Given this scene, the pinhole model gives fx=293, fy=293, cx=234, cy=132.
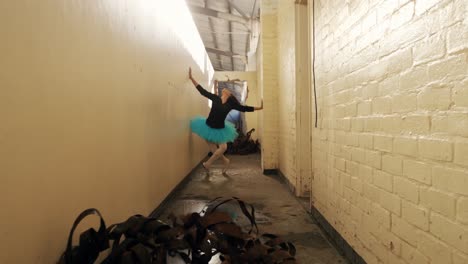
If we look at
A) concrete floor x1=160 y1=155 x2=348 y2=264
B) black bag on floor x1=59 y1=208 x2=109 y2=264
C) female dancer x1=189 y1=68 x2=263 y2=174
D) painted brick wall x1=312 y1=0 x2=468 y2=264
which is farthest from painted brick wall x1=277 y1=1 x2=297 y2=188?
black bag on floor x1=59 y1=208 x2=109 y2=264

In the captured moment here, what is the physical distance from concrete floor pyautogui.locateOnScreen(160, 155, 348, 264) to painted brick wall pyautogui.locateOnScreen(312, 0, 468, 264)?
0.97 ft

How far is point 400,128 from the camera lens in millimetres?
1394

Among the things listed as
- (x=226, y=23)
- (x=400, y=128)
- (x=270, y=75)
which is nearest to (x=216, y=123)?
(x=270, y=75)

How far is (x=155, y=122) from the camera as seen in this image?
2975 mm

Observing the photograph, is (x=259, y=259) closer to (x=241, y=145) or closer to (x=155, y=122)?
(x=155, y=122)

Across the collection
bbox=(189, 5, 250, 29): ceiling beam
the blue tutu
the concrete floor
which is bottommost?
the concrete floor

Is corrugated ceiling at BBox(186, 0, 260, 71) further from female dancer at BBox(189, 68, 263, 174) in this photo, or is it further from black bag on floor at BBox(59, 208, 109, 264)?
black bag on floor at BBox(59, 208, 109, 264)

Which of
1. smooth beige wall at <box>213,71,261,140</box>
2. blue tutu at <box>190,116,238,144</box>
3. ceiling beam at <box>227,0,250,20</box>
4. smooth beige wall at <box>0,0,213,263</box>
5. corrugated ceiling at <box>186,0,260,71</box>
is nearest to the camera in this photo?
smooth beige wall at <box>0,0,213,263</box>

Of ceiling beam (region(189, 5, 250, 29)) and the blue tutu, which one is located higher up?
ceiling beam (region(189, 5, 250, 29))

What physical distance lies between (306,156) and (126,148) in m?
2.33

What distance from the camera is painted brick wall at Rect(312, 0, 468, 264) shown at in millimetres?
1066

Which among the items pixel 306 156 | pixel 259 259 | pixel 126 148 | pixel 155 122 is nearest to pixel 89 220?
pixel 126 148

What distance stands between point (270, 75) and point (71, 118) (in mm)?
4359

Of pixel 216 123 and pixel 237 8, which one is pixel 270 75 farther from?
pixel 237 8
